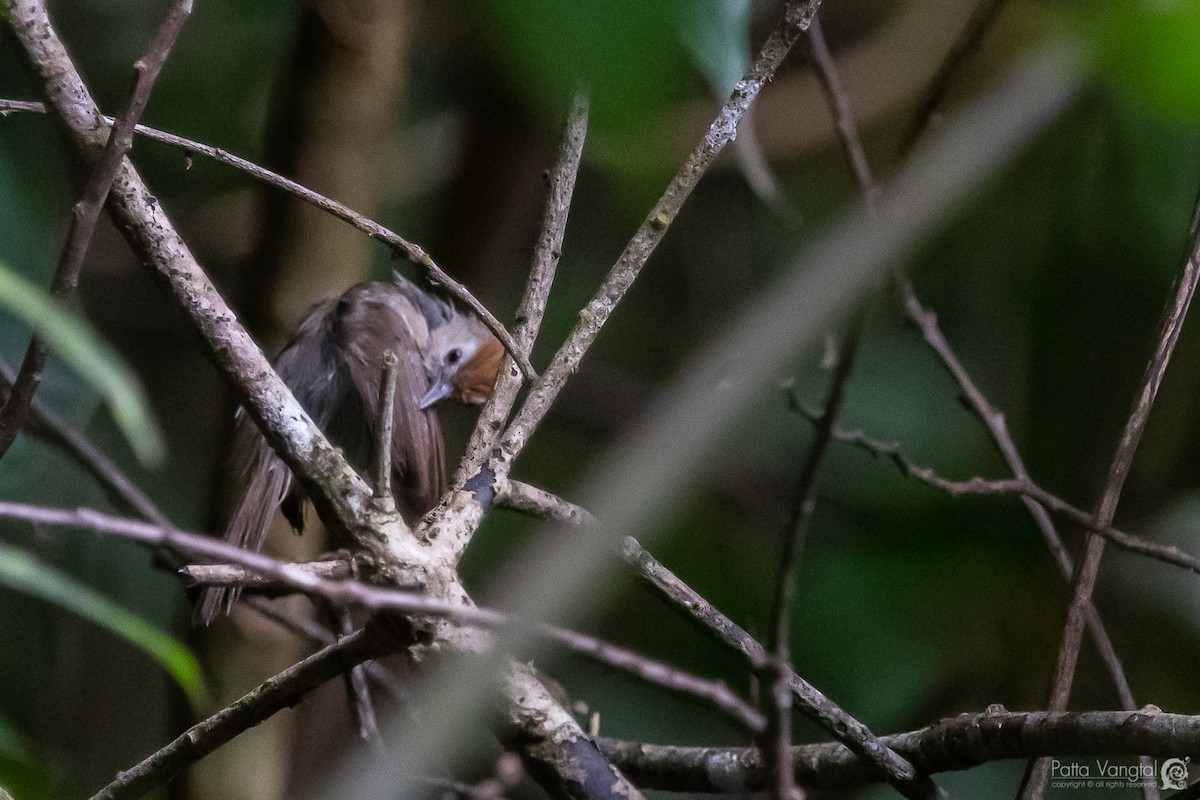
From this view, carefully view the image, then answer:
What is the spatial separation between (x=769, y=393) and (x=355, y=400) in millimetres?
943

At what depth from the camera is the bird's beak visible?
2689 mm

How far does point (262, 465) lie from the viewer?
6.32ft

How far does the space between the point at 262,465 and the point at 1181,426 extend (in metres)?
2.38

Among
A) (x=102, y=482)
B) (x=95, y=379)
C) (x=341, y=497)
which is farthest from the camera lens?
(x=102, y=482)

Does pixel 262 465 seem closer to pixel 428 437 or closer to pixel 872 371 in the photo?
pixel 428 437

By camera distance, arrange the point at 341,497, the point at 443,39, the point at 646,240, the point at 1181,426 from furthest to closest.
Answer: the point at 443,39, the point at 1181,426, the point at 646,240, the point at 341,497

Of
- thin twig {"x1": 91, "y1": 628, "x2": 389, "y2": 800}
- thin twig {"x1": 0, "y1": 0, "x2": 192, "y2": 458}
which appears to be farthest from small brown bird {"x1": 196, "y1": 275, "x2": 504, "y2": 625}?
thin twig {"x1": 0, "y1": 0, "x2": 192, "y2": 458}

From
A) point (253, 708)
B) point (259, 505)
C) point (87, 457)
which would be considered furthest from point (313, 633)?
point (253, 708)

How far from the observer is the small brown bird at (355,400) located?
1922 millimetres

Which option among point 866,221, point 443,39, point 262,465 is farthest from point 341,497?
point 443,39

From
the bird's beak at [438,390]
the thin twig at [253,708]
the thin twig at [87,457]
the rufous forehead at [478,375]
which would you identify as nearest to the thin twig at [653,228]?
the thin twig at [253,708]

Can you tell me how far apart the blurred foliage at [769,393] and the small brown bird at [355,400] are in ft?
0.79

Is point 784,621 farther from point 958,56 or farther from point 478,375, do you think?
point 478,375

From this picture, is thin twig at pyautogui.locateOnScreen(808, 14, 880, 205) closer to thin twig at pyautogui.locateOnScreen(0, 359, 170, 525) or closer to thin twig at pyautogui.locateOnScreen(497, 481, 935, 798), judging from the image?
thin twig at pyautogui.locateOnScreen(497, 481, 935, 798)
